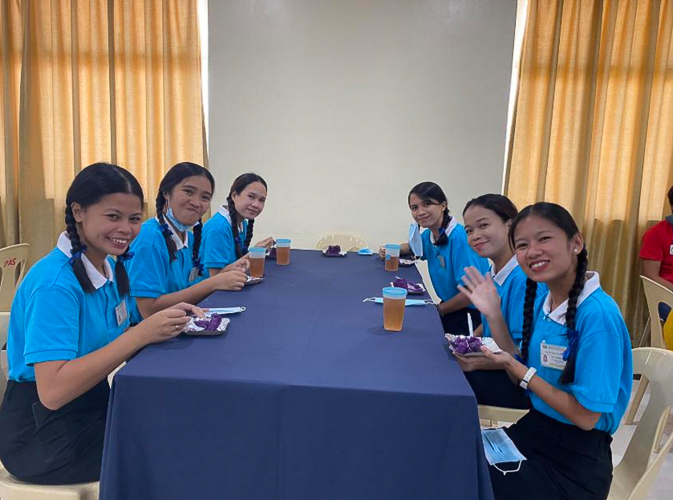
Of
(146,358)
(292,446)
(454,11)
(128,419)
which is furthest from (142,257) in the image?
(454,11)

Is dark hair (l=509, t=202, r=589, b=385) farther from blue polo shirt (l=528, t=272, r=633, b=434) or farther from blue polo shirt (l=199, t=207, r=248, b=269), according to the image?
blue polo shirt (l=199, t=207, r=248, b=269)

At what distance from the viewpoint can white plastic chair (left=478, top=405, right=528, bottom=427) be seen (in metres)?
1.83

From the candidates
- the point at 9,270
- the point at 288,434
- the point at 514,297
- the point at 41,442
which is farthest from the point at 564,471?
A: the point at 9,270

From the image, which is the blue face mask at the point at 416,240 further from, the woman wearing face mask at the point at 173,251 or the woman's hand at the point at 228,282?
the woman's hand at the point at 228,282

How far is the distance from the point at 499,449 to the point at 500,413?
41 centimetres

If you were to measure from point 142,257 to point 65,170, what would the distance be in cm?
241

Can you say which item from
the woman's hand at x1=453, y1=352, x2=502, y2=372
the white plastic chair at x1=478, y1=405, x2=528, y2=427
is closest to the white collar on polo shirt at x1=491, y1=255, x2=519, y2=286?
Answer: the white plastic chair at x1=478, y1=405, x2=528, y2=427

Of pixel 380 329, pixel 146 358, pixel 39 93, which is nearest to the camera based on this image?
pixel 146 358

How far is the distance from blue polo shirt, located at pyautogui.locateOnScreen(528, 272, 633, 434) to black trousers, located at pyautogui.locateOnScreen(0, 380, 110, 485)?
1302mm

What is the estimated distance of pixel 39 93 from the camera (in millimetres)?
3857

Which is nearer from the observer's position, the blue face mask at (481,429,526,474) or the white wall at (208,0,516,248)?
the blue face mask at (481,429,526,474)

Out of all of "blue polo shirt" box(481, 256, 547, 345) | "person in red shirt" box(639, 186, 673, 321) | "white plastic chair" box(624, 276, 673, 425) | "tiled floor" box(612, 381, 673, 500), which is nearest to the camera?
"blue polo shirt" box(481, 256, 547, 345)

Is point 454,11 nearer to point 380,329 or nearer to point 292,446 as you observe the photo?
point 380,329

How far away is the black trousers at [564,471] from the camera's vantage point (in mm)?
1335
